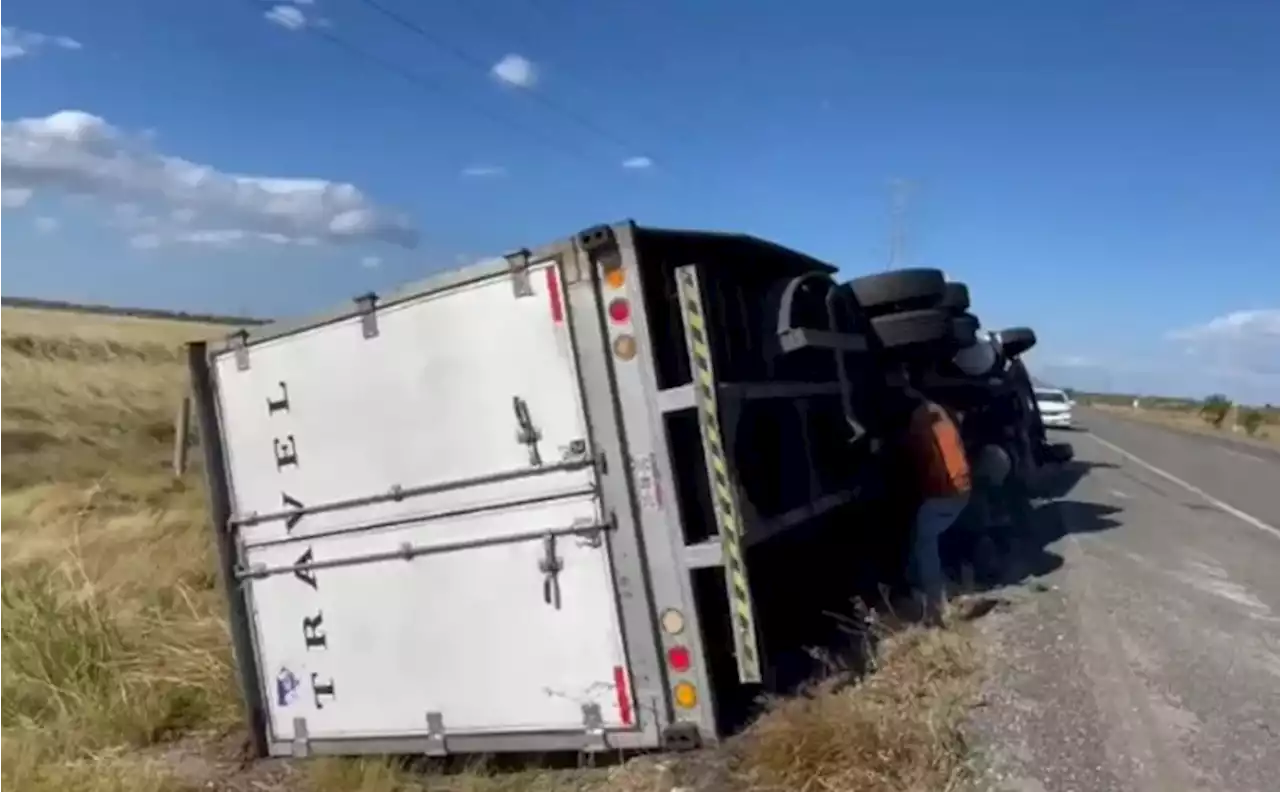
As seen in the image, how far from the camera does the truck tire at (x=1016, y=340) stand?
1433 cm

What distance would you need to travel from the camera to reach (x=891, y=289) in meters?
8.58

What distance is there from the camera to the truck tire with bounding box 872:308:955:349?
8414 mm

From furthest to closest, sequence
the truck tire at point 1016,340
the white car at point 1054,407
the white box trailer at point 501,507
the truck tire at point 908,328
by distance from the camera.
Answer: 1. the white car at point 1054,407
2. the truck tire at point 1016,340
3. the truck tire at point 908,328
4. the white box trailer at point 501,507

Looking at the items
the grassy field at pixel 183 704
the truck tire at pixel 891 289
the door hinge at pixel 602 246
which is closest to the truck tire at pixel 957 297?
the truck tire at pixel 891 289

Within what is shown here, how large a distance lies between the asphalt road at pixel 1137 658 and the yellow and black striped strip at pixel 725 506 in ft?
3.36

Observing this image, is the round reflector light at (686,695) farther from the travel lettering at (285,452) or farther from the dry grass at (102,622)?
the dry grass at (102,622)

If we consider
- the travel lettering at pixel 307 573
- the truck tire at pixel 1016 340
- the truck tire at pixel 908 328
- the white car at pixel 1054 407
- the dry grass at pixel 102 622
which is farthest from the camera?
the white car at pixel 1054 407

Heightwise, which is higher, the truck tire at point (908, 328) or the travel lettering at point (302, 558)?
the truck tire at point (908, 328)

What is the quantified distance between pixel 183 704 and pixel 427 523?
8.27 feet

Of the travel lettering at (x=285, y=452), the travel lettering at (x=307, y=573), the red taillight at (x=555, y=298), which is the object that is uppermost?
the red taillight at (x=555, y=298)

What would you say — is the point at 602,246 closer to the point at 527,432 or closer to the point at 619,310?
the point at 619,310

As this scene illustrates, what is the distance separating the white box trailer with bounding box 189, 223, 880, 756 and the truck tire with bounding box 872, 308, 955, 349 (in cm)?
246

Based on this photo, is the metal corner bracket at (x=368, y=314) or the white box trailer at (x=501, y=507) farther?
the metal corner bracket at (x=368, y=314)

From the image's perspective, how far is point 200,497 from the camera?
14297 mm
